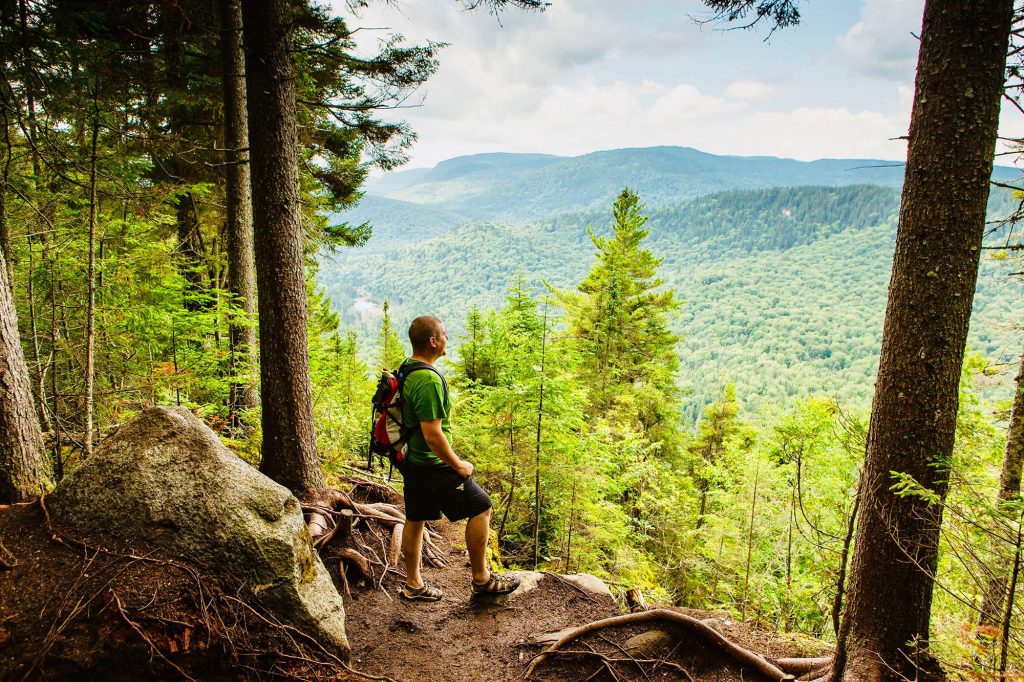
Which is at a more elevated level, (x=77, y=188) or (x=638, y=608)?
(x=77, y=188)

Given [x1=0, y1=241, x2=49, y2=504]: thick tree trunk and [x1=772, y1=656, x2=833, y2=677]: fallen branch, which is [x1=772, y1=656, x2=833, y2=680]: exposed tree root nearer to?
[x1=772, y1=656, x2=833, y2=677]: fallen branch

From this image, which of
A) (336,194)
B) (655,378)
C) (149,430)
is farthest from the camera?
(655,378)

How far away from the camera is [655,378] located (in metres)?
18.2

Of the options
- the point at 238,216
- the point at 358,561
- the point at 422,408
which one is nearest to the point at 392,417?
the point at 422,408

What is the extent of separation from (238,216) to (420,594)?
6.09 m

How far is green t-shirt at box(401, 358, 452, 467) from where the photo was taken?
11.7 ft

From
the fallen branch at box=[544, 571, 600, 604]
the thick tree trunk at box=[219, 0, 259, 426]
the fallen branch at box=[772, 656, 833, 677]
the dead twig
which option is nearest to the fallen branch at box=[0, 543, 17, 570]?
the dead twig

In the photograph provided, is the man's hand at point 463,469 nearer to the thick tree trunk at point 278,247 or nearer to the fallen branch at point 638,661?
the fallen branch at point 638,661

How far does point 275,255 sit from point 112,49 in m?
2.53

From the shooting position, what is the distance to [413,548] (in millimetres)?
4102

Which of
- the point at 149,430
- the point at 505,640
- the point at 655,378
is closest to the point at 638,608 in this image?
the point at 505,640

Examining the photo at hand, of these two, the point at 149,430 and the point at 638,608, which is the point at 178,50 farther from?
the point at 638,608

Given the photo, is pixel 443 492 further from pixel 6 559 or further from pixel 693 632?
pixel 6 559

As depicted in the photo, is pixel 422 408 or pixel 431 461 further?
pixel 431 461
